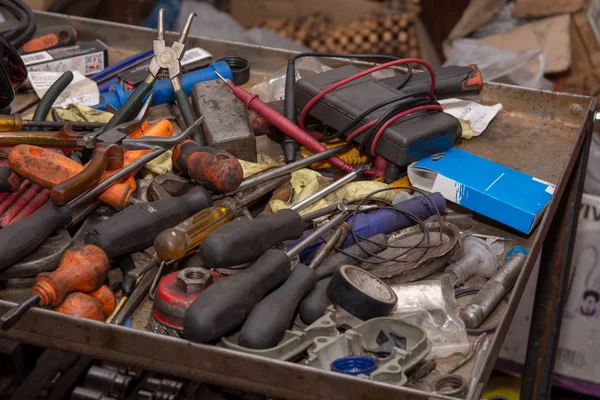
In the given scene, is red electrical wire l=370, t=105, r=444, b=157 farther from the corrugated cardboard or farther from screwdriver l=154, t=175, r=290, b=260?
the corrugated cardboard

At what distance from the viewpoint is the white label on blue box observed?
0.92 meters

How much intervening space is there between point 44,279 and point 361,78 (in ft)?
1.83

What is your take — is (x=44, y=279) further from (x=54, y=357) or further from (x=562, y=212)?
(x=562, y=212)

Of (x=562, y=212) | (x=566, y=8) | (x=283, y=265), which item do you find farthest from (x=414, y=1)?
(x=283, y=265)

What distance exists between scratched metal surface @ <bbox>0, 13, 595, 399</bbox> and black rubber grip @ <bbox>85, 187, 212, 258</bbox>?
0.07 m

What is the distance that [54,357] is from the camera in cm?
110

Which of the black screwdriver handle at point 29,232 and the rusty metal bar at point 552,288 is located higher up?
the black screwdriver handle at point 29,232

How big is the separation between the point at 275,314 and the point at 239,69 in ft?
2.12

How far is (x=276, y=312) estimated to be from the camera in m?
0.72

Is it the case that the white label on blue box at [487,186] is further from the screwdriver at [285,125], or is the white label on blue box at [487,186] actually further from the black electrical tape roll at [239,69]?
the black electrical tape roll at [239,69]

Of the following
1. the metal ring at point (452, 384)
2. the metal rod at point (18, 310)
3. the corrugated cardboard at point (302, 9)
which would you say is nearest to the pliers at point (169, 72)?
the metal rod at point (18, 310)

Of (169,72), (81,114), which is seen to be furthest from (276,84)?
(81,114)

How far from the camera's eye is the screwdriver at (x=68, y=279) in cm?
73

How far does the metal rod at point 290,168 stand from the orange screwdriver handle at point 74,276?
8.6 inches
